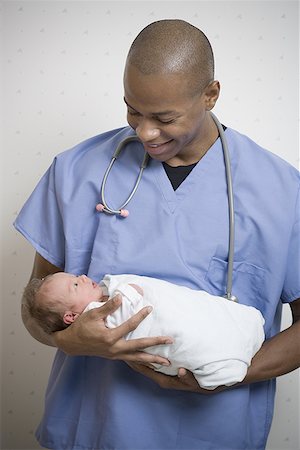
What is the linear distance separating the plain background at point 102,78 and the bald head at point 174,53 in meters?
0.66

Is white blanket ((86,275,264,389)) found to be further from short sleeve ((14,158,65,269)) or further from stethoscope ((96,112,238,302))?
short sleeve ((14,158,65,269))

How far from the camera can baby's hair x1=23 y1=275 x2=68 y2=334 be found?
1339 millimetres

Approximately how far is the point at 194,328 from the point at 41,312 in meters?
0.38

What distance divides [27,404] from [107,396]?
97cm

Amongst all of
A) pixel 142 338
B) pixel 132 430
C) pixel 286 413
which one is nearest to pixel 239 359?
pixel 142 338

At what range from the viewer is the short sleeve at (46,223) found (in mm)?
1487

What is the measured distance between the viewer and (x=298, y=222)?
1375 mm

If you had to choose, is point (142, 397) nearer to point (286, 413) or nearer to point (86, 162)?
point (86, 162)

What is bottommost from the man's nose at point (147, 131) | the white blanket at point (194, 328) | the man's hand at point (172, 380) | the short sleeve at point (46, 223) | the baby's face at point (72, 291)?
the man's hand at point (172, 380)

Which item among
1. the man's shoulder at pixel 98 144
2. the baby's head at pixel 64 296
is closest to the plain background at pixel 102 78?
the man's shoulder at pixel 98 144

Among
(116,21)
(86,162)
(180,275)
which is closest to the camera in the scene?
(180,275)

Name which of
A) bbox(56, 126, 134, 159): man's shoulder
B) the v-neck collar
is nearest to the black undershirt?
the v-neck collar

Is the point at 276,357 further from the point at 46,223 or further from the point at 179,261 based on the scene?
the point at 46,223

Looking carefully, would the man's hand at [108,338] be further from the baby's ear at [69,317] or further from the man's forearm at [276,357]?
the man's forearm at [276,357]
